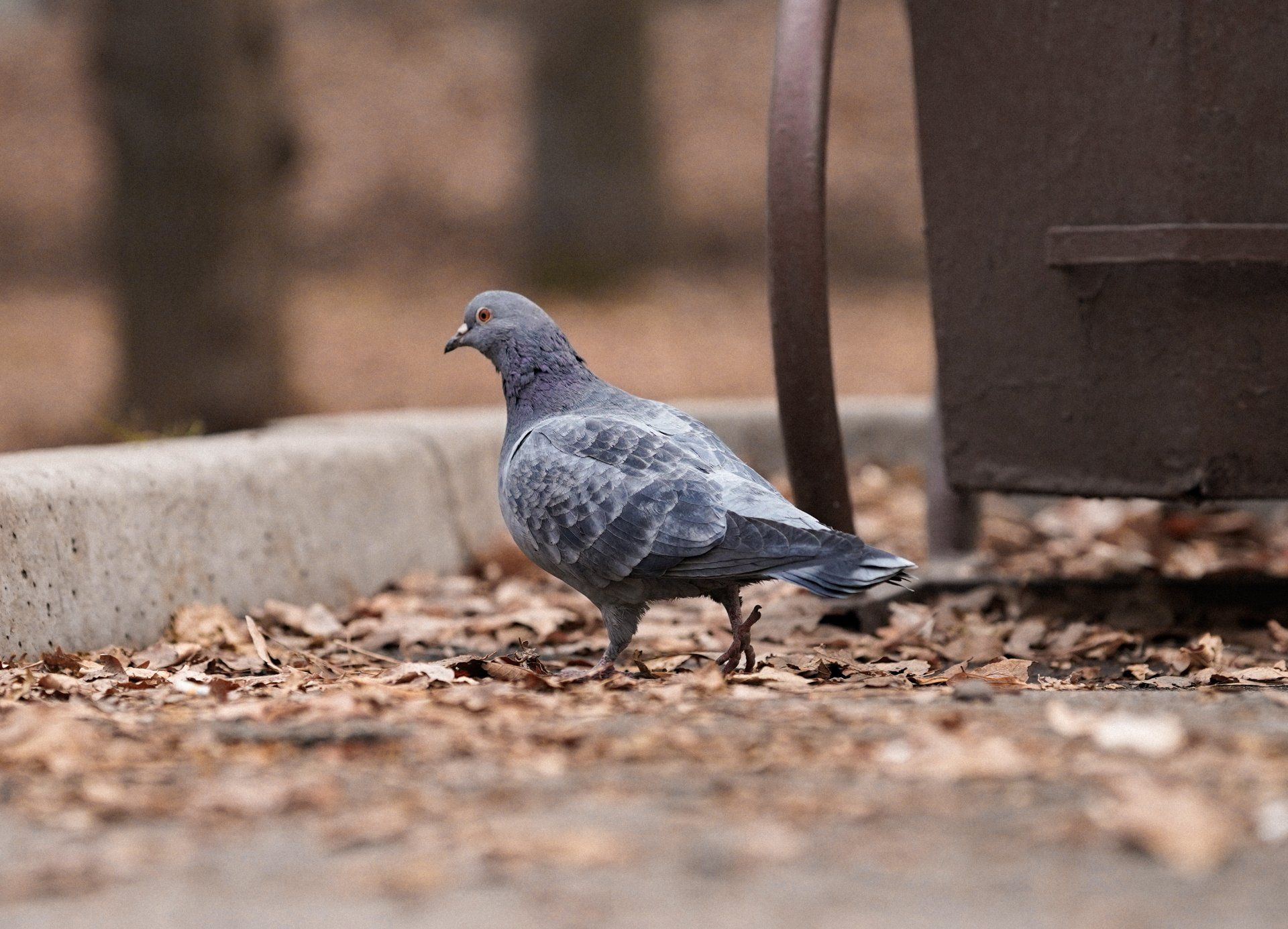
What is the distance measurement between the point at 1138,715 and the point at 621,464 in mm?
1386

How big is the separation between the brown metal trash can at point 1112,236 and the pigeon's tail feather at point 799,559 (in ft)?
3.48

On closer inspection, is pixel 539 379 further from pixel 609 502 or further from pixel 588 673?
pixel 588 673

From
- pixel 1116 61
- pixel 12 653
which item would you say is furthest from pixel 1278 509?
pixel 12 653

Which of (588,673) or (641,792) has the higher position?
(641,792)

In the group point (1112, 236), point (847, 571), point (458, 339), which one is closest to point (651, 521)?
point (847, 571)

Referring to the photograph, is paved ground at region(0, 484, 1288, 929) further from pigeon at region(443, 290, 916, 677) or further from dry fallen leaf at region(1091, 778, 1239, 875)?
pigeon at region(443, 290, 916, 677)

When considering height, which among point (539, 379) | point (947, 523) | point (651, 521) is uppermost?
point (539, 379)

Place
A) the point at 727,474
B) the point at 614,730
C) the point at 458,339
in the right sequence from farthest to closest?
the point at 458,339 < the point at 727,474 < the point at 614,730

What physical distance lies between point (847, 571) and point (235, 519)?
1.90m

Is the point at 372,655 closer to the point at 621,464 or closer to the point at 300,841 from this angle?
the point at 621,464

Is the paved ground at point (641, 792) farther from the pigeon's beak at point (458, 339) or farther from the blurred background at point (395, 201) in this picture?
the blurred background at point (395, 201)

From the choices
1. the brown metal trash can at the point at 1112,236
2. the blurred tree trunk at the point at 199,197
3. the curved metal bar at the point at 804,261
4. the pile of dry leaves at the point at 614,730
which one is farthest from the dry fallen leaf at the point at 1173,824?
the blurred tree trunk at the point at 199,197

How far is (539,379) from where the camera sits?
418 cm

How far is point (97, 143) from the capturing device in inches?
323
